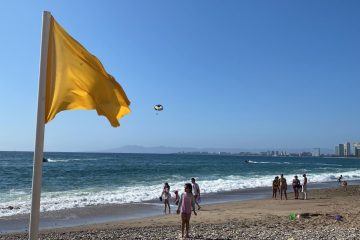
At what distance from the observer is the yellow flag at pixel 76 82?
413 centimetres

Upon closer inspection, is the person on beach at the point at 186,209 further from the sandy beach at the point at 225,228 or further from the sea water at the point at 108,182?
the sea water at the point at 108,182

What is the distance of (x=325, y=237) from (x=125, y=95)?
8.97m

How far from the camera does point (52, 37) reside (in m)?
4.12

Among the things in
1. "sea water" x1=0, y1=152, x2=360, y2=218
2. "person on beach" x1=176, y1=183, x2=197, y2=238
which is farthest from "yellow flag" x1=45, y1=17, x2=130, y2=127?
"sea water" x1=0, y1=152, x2=360, y2=218

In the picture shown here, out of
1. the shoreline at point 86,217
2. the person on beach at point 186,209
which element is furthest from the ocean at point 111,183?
the person on beach at point 186,209

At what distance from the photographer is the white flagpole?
3.79 meters

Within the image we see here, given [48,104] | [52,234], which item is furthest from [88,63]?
[52,234]

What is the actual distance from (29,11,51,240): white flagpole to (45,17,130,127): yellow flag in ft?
0.47

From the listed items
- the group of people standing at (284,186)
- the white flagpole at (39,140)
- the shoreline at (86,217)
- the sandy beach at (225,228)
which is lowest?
the shoreline at (86,217)

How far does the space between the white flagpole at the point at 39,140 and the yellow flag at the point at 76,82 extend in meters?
0.14

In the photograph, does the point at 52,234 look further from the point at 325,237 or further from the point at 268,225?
the point at 325,237

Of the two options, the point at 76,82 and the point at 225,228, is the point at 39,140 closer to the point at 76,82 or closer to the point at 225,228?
the point at 76,82

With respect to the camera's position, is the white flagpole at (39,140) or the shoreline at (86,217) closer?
the white flagpole at (39,140)

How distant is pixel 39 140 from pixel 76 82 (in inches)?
27.2
